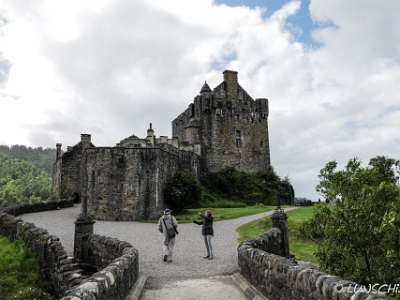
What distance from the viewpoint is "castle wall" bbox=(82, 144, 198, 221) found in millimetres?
27109

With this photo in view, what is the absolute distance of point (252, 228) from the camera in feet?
68.4

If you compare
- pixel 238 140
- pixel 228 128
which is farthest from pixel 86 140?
pixel 238 140

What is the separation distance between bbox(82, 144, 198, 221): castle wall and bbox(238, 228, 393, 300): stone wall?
1864 centimetres

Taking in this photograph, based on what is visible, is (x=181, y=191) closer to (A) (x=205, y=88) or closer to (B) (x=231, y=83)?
(A) (x=205, y=88)

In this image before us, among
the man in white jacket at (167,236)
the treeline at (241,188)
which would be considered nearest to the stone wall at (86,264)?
the man in white jacket at (167,236)

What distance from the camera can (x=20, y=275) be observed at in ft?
43.5

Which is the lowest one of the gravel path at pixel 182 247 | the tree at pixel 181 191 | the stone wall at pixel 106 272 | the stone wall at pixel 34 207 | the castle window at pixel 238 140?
the gravel path at pixel 182 247

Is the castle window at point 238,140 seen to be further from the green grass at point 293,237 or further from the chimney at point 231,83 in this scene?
the green grass at point 293,237

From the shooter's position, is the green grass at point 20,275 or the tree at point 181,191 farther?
the tree at point 181,191

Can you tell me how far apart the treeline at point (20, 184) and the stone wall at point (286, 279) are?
222 feet

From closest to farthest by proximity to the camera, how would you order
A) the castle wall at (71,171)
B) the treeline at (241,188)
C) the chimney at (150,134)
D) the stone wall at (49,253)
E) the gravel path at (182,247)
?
the gravel path at (182,247), the stone wall at (49,253), the treeline at (241,188), the chimney at (150,134), the castle wall at (71,171)

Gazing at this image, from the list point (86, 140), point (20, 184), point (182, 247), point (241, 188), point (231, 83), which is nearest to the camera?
point (182, 247)

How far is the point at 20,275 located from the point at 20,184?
344 feet

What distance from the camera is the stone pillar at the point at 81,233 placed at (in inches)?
454
